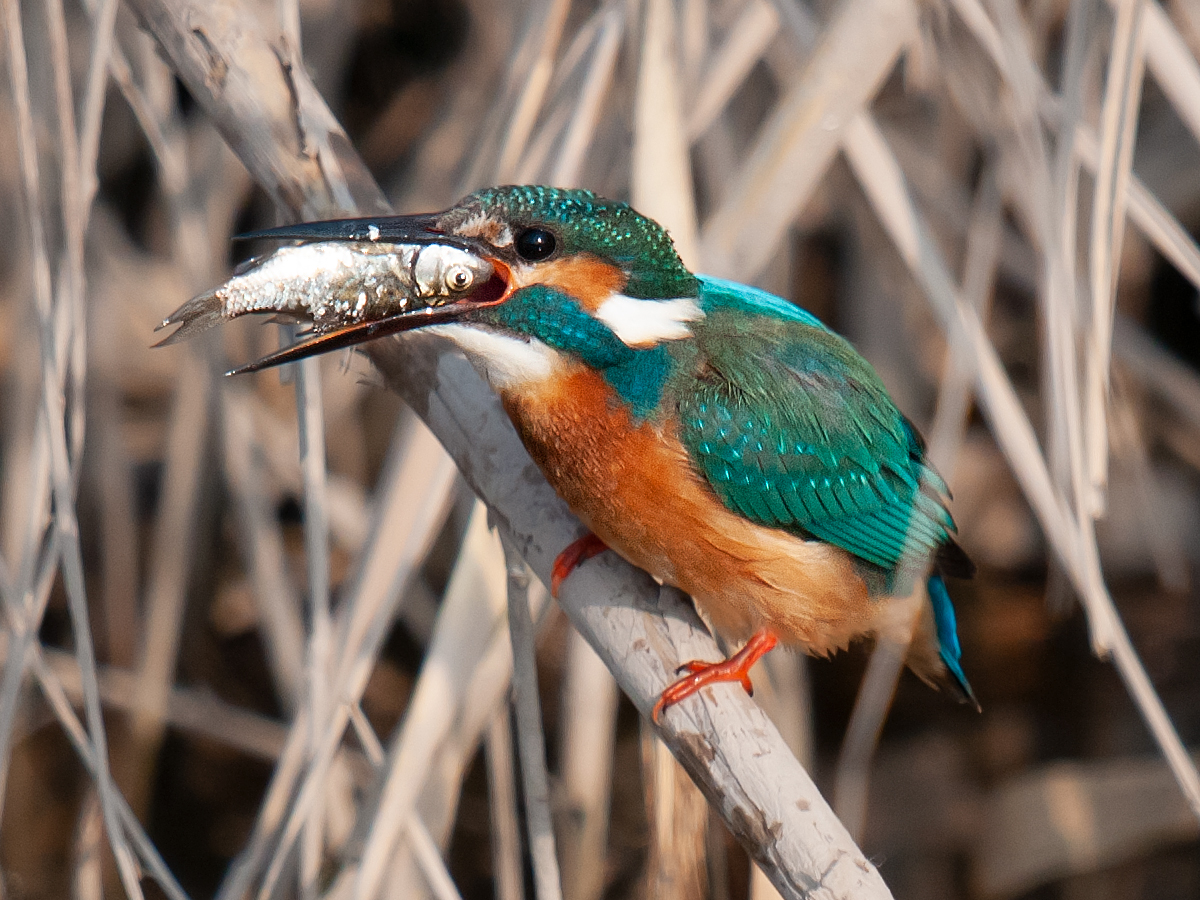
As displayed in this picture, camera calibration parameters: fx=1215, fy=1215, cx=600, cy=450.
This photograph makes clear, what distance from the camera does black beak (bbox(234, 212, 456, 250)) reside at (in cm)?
136

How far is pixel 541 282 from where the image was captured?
1478mm

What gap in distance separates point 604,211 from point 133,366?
250cm

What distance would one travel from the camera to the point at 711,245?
1889 mm

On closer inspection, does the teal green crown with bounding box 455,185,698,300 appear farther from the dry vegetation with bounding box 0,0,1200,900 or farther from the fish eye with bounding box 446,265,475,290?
the dry vegetation with bounding box 0,0,1200,900

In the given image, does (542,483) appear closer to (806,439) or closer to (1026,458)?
(806,439)

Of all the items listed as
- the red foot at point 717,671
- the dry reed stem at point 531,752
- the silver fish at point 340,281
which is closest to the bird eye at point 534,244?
the silver fish at point 340,281

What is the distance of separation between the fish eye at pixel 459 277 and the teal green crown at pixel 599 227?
2.4 inches

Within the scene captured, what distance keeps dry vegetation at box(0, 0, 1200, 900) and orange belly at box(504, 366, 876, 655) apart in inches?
3.0

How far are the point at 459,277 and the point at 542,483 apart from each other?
16.6 inches

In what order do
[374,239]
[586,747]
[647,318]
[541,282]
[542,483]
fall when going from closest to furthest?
[374,239]
[541,282]
[647,318]
[542,483]
[586,747]

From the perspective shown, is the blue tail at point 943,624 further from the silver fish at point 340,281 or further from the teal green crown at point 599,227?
the silver fish at point 340,281

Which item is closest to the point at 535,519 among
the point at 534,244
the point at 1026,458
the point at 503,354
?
the point at 503,354

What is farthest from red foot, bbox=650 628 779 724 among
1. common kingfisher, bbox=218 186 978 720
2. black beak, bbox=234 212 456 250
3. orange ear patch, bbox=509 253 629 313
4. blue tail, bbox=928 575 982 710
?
black beak, bbox=234 212 456 250

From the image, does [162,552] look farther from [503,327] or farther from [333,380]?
[503,327]
